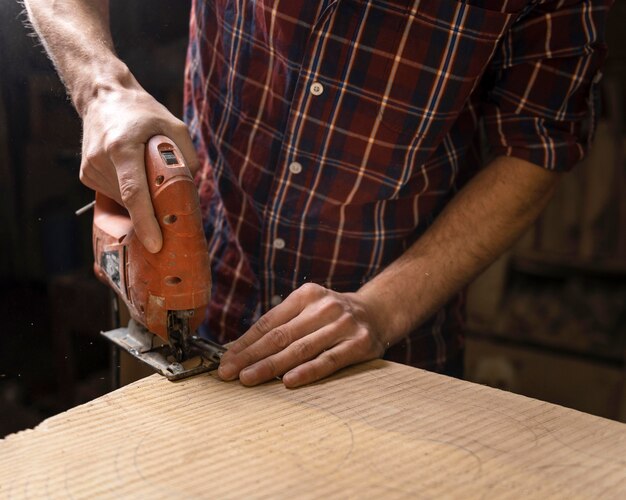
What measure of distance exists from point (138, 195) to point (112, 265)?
0.69ft

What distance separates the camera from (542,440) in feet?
2.92

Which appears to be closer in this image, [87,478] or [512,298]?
[87,478]

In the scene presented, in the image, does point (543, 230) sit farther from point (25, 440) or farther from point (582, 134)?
point (25, 440)

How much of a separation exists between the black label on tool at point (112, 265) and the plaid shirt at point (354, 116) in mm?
326

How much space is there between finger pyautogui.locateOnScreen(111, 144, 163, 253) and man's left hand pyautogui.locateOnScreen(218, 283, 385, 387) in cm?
21

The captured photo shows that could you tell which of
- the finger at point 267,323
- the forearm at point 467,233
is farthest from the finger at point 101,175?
the forearm at point 467,233

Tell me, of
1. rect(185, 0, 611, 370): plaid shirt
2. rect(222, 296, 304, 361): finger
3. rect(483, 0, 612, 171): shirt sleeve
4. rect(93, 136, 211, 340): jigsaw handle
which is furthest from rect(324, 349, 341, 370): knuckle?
rect(483, 0, 612, 171): shirt sleeve

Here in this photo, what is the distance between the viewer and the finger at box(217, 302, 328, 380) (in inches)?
41.8

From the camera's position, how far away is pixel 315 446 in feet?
2.80

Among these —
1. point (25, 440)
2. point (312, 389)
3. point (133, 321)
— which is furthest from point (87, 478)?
point (133, 321)

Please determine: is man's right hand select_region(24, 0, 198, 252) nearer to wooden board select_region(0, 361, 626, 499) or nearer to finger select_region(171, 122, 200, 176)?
finger select_region(171, 122, 200, 176)

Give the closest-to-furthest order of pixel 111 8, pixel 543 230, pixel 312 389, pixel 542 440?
pixel 542 440
pixel 312 389
pixel 111 8
pixel 543 230

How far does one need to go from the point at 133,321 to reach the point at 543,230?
185 cm

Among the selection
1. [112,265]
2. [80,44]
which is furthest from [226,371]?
[80,44]
